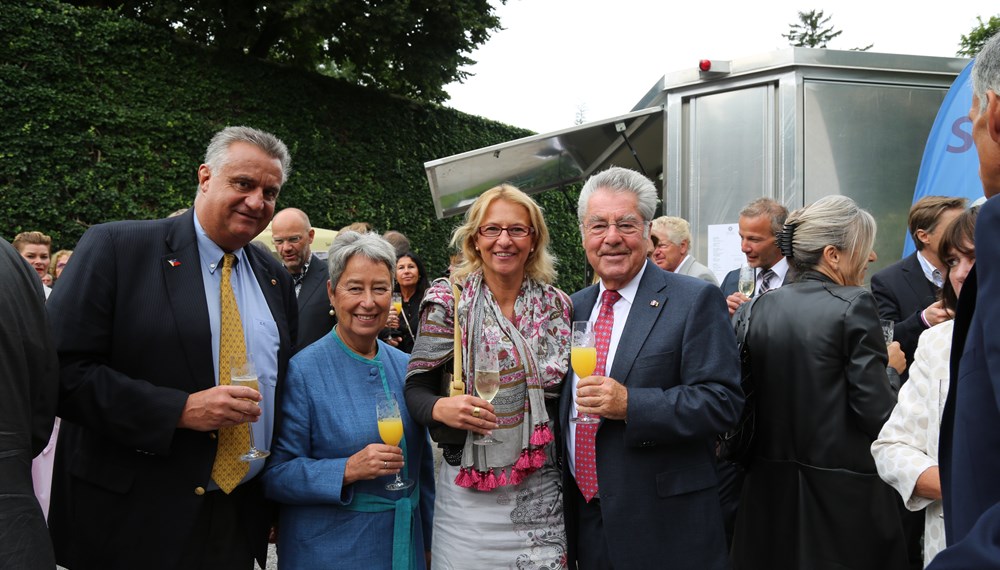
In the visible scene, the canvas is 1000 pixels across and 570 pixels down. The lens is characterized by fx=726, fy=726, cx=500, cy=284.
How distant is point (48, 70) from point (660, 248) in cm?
737

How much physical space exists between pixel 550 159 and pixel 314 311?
167 inches

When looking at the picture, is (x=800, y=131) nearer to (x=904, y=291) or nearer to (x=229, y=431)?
(x=904, y=291)

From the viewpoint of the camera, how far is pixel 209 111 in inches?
409

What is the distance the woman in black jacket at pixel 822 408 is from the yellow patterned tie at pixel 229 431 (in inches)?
82.4

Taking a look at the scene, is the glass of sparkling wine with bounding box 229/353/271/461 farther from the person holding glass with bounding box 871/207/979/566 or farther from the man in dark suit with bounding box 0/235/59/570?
→ the person holding glass with bounding box 871/207/979/566

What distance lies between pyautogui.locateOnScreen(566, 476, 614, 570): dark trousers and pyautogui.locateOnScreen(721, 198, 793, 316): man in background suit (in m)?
2.49

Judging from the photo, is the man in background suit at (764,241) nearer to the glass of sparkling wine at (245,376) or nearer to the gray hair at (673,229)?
the gray hair at (673,229)

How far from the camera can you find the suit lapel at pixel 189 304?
8.11 ft

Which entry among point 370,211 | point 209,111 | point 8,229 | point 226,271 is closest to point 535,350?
point 226,271

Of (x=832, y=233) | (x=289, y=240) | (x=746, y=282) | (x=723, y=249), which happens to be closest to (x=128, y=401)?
(x=832, y=233)

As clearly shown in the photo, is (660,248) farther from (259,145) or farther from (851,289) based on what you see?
(259,145)

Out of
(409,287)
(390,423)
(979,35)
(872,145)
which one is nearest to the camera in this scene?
(390,423)

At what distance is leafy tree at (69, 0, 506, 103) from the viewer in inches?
456

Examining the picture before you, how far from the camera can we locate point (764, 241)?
4898 millimetres
